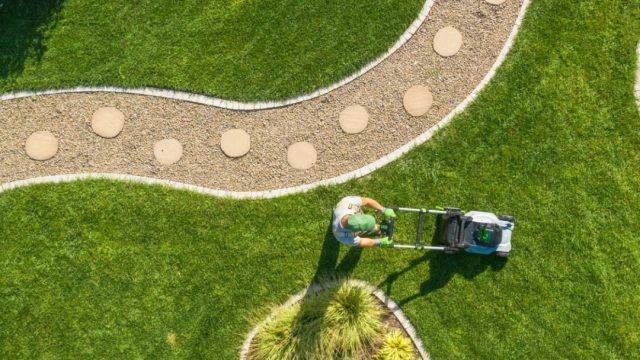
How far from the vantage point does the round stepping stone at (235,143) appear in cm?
708

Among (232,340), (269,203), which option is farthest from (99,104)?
(232,340)

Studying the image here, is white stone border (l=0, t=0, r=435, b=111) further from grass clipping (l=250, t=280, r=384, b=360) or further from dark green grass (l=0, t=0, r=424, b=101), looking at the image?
grass clipping (l=250, t=280, r=384, b=360)

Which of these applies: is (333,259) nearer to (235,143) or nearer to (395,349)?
(395,349)

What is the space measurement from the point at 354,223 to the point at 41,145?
5.99 m

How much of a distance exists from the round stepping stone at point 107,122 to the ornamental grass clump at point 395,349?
603 cm

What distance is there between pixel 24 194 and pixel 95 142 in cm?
153

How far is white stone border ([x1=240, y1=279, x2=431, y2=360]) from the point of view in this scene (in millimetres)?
6746

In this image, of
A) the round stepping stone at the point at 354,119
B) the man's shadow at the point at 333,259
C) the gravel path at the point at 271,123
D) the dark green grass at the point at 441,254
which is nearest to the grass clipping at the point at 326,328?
the man's shadow at the point at 333,259

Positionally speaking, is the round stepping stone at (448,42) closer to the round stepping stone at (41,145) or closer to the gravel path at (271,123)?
the gravel path at (271,123)

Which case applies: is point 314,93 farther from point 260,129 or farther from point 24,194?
point 24,194

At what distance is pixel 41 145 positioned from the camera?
7.16m

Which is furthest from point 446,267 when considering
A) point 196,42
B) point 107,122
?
point 107,122

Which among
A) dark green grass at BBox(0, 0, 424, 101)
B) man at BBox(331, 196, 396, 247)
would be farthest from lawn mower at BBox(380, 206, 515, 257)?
dark green grass at BBox(0, 0, 424, 101)

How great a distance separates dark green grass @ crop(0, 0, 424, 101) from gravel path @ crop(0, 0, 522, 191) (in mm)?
361
